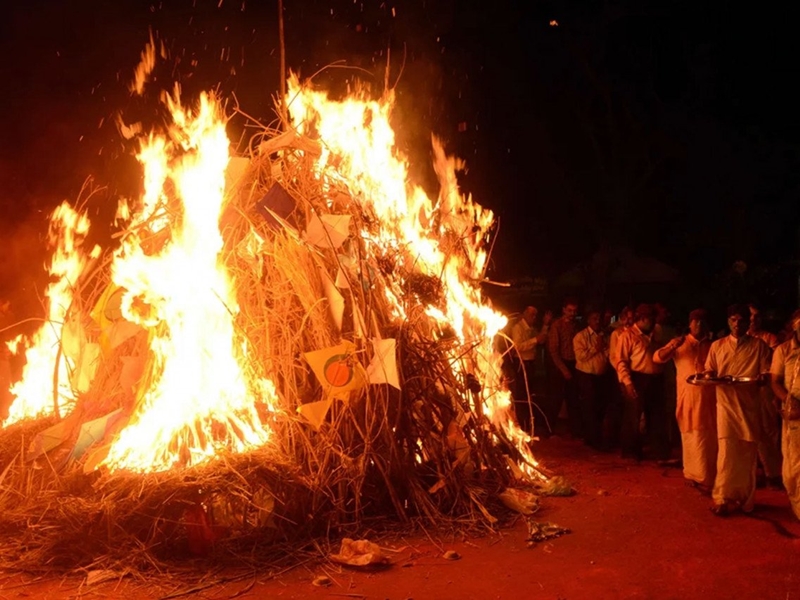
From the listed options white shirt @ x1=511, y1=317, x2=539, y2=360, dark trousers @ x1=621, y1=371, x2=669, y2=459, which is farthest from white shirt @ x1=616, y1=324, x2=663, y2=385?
white shirt @ x1=511, y1=317, x2=539, y2=360

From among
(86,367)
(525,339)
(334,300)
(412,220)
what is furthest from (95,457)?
(525,339)

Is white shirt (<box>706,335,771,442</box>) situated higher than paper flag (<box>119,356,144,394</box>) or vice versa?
paper flag (<box>119,356,144,394</box>)

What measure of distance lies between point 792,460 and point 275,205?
15.3 ft

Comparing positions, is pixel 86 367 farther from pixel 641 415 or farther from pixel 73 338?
pixel 641 415

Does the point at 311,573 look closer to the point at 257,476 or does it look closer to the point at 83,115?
the point at 257,476

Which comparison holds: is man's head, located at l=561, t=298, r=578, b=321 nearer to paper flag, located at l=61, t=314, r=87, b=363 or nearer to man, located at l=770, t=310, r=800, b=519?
man, located at l=770, t=310, r=800, b=519

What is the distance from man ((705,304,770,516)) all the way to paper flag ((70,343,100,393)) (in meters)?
5.77

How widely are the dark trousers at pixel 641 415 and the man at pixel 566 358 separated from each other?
45.5 inches

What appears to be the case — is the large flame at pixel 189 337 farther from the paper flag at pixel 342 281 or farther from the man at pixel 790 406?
the man at pixel 790 406

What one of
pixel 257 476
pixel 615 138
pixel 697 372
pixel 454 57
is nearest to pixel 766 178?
pixel 615 138

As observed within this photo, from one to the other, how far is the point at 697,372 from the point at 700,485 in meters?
1.10

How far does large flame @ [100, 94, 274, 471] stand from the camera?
595 cm

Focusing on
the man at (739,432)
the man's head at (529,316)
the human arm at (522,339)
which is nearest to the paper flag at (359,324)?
the man at (739,432)

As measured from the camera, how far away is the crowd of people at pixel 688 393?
6352mm
